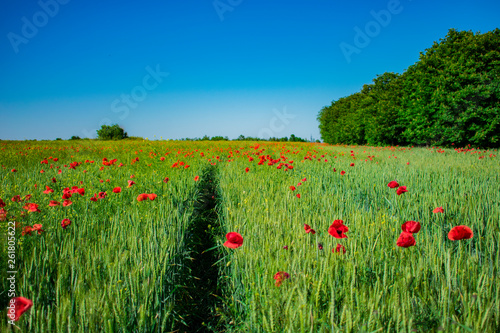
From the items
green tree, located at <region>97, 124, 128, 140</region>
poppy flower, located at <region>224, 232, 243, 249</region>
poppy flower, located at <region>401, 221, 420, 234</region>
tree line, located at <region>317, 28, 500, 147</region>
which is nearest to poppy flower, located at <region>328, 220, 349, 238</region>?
poppy flower, located at <region>401, 221, 420, 234</region>

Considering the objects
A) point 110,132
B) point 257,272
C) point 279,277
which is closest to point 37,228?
point 257,272

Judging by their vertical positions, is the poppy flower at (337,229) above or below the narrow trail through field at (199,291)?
above

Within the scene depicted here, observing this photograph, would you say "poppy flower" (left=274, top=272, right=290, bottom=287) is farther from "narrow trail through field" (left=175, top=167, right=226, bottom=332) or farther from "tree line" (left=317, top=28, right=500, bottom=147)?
"tree line" (left=317, top=28, right=500, bottom=147)

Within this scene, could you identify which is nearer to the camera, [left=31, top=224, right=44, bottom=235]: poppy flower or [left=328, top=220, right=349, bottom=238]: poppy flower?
[left=328, top=220, right=349, bottom=238]: poppy flower

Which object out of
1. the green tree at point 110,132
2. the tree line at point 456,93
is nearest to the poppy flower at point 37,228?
the tree line at point 456,93

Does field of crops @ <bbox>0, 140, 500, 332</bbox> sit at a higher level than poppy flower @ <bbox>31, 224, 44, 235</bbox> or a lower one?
lower

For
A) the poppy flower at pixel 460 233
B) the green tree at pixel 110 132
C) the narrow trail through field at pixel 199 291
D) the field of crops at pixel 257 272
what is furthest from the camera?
the green tree at pixel 110 132

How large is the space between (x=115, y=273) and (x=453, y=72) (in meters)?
20.4

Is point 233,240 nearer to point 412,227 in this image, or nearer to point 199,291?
point 412,227

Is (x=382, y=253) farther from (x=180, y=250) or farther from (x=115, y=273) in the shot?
(x=115, y=273)

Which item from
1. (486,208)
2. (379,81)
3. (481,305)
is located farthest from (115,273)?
(379,81)

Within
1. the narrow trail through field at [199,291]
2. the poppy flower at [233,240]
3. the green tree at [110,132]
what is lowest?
the narrow trail through field at [199,291]

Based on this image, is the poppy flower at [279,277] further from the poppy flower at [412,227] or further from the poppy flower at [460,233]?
the poppy flower at [460,233]

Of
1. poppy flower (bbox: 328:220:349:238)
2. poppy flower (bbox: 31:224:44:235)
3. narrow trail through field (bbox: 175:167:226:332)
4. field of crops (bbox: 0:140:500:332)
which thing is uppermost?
poppy flower (bbox: 328:220:349:238)
